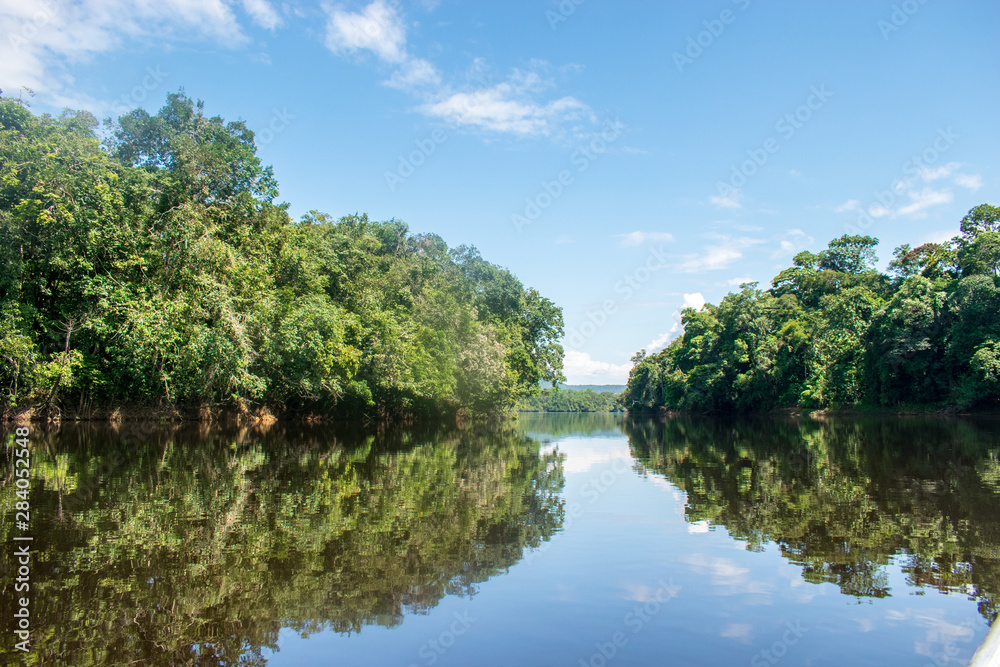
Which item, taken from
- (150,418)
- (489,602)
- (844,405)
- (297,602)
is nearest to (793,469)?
(489,602)

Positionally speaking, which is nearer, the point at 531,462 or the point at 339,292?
the point at 531,462

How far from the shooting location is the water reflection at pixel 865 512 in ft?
21.2

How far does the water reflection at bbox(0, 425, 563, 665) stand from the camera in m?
4.74

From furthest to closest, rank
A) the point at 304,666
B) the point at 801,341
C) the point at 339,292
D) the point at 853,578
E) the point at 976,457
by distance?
the point at 801,341, the point at 339,292, the point at 976,457, the point at 853,578, the point at 304,666

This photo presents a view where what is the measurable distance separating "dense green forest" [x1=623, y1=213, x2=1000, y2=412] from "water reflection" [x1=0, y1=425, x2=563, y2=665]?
45431 mm

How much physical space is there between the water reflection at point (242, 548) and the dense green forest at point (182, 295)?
43.3ft

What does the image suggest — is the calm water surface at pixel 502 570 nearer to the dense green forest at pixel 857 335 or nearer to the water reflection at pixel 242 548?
the water reflection at pixel 242 548

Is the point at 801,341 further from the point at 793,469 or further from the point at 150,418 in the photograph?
the point at 150,418

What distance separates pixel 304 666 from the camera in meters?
4.31

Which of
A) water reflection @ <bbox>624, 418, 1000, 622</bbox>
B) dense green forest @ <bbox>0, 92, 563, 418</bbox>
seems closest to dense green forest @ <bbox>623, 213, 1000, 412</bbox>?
water reflection @ <bbox>624, 418, 1000, 622</bbox>

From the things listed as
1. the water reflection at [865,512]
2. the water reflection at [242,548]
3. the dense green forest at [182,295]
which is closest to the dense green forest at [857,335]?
the water reflection at [865,512]

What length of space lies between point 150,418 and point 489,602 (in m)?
32.7

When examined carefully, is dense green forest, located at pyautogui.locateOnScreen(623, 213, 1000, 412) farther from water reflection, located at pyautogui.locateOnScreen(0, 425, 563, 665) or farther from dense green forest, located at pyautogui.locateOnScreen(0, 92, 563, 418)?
water reflection, located at pyautogui.locateOnScreen(0, 425, 563, 665)

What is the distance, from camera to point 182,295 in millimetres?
26797
